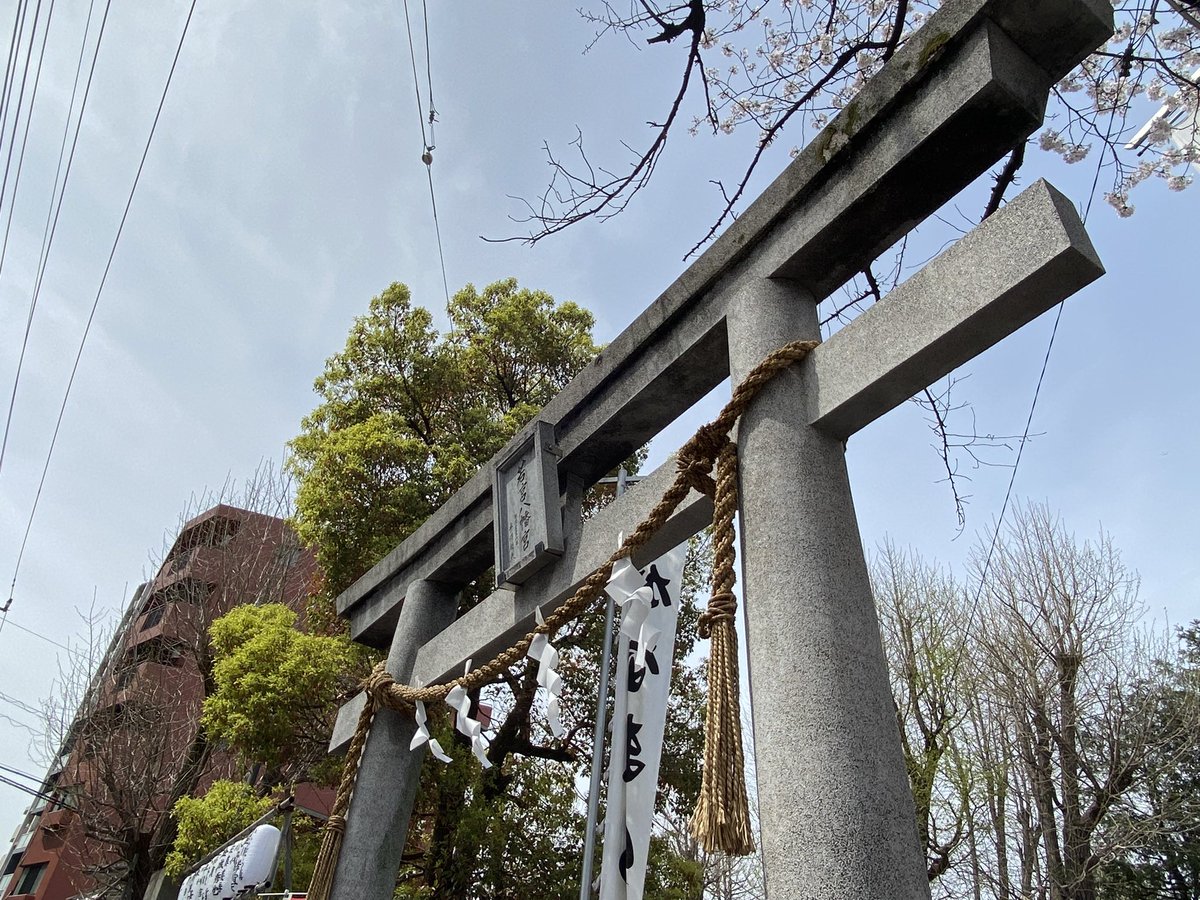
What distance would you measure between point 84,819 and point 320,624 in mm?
5340

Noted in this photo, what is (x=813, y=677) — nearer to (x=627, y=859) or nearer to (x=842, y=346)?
(x=842, y=346)

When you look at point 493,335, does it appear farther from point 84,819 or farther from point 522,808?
point 84,819

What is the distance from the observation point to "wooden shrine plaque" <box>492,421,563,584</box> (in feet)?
10.6

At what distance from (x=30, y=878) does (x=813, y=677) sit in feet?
89.0

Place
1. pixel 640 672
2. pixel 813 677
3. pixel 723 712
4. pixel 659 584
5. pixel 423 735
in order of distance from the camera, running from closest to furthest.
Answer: pixel 813 677, pixel 723 712, pixel 423 735, pixel 640 672, pixel 659 584

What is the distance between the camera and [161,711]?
1159 cm

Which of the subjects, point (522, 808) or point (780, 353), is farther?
point (522, 808)

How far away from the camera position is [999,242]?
6.04 ft

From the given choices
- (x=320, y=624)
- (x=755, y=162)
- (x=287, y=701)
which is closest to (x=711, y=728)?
(x=755, y=162)

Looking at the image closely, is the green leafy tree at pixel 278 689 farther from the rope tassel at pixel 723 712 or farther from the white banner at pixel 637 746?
the rope tassel at pixel 723 712

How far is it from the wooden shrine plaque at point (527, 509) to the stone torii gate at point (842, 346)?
0.91 ft

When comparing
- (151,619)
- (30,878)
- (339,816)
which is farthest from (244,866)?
(30,878)

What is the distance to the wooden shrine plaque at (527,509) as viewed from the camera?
10.6 ft

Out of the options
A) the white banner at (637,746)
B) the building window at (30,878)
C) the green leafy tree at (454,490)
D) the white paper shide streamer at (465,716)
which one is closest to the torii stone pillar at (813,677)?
the white banner at (637,746)
